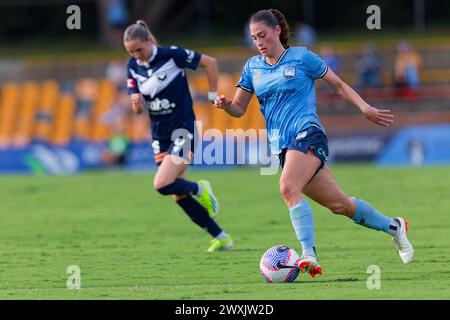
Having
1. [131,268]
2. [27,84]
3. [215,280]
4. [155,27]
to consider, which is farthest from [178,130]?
[155,27]

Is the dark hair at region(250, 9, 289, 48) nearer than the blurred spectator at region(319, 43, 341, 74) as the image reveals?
Yes

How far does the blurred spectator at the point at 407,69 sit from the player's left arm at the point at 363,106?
20408 millimetres

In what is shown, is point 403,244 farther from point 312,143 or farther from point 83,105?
point 83,105

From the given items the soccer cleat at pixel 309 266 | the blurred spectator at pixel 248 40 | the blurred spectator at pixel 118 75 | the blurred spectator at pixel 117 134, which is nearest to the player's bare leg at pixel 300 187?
the soccer cleat at pixel 309 266

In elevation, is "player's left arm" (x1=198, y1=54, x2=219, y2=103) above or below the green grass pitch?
above

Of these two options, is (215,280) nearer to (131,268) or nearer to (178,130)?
(131,268)

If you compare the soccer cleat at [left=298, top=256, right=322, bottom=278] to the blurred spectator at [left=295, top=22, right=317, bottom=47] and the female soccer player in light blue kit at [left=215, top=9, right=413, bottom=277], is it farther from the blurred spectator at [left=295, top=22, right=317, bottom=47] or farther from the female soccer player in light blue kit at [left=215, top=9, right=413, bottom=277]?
the blurred spectator at [left=295, top=22, right=317, bottom=47]

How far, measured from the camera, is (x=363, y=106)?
333 inches

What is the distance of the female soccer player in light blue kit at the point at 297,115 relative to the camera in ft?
27.9

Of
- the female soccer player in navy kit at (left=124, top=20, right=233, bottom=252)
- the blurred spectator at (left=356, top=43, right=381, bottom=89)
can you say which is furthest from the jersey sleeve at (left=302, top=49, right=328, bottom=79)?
the blurred spectator at (left=356, top=43, right=381, bottom=89)

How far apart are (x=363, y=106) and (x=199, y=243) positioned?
383 centimetres

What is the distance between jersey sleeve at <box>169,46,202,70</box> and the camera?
1135 centimetres

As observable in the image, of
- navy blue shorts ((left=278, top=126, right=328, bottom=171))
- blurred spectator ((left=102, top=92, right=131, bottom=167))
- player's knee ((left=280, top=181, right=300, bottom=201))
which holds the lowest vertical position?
blurred spectator ((left=102, top=92, right=131, bottom=167))

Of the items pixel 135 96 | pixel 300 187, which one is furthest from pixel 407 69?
pixel 300 187
